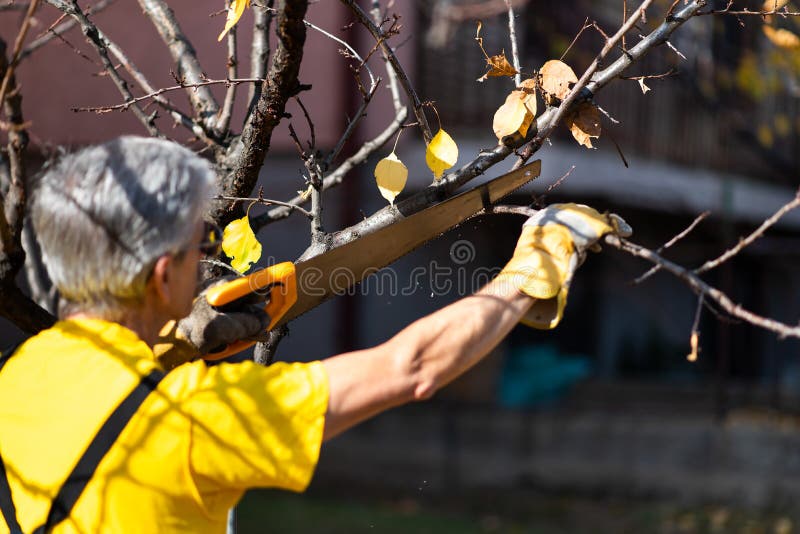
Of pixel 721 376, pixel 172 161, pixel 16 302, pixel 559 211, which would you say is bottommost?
pixel 721 376

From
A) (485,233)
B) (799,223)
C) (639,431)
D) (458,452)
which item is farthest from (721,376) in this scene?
(799,223)

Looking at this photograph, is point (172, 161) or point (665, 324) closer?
point (172, 161)

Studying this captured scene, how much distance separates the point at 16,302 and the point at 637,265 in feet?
26.3

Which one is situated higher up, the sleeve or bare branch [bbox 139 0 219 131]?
bare branch [bbox 139 0 219 131]

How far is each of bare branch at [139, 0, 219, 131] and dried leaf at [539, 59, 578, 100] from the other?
890mm

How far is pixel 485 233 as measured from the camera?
8.68 meters

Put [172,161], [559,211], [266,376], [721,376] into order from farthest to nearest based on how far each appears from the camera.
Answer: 1. [721,376]
2. [559,211]
3. [172,161]
4. [266,376]

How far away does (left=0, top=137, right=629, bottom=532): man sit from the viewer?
140cm

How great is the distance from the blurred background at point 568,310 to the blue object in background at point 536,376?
0.02 meters

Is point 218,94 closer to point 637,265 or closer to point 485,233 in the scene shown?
point 485,233

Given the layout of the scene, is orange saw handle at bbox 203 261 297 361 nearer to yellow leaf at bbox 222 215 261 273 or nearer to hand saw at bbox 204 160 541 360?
hand saw at bbox 204 160 541 360

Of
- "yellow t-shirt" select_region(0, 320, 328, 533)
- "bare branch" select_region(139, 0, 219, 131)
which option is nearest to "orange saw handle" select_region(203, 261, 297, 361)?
"yellow t-shirt" select_region(0, 320, 328, 533)

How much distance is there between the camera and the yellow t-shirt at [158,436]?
139 cm

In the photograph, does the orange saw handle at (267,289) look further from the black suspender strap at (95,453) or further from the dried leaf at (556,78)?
the dried leaf at (556,78)
